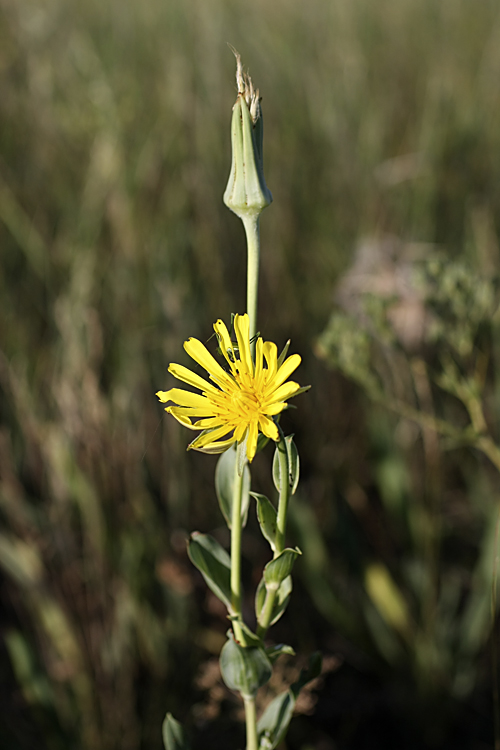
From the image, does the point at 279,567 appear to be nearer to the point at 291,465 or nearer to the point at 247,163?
the point at 291,465

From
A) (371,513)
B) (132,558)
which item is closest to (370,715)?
(371,513)

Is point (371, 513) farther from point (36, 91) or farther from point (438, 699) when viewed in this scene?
point (36, 91)

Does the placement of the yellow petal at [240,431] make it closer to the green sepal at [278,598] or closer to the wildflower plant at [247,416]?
the wildflower plant at [247,416]

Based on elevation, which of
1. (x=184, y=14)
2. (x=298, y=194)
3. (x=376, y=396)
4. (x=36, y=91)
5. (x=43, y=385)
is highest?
(x=184, y=14)

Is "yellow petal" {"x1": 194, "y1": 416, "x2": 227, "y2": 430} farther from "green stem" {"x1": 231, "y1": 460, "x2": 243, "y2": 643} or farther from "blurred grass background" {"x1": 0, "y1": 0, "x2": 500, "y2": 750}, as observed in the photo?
"blurred grass background" {"x1": 0, "y1": 0, "x2": 500, "y2": 750}

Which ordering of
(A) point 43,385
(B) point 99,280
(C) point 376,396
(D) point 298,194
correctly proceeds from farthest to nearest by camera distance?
(D) point 298,194 → (B) point 99,280 → (A) point 43,385 → (C) point 376,396

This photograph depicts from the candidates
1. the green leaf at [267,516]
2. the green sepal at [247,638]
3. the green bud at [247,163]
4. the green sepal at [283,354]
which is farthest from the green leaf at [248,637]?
the green bud at [247,163]

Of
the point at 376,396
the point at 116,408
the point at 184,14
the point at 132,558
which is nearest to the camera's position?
the point at 376,396
